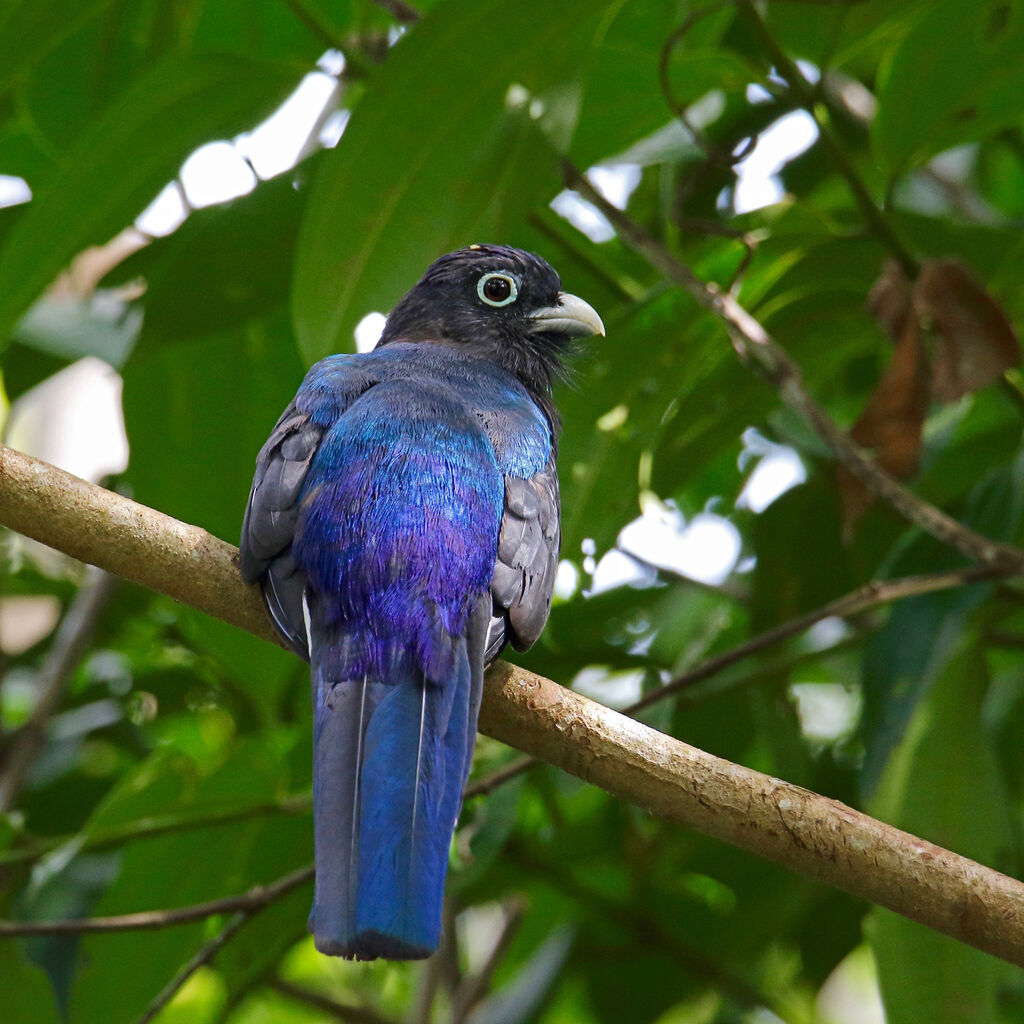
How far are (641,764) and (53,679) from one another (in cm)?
252

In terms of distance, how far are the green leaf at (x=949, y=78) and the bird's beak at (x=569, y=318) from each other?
82cm

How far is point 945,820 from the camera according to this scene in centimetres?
304

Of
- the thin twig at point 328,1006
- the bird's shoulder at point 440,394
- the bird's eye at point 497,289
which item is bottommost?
the thin twig at point 328,1006

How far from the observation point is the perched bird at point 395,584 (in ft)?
6.75

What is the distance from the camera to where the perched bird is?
2.06 meters

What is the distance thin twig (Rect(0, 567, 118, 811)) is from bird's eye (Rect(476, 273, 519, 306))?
1.34 meters

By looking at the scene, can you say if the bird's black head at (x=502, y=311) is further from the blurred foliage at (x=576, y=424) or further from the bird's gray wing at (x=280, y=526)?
the bird's gray wing at (x=280, y=526)

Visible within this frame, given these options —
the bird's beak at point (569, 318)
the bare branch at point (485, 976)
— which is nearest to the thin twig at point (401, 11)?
the bird's beak at point (569, 318)

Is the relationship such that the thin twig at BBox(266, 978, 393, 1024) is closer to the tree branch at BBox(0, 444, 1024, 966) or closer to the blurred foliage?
the blurred foliage

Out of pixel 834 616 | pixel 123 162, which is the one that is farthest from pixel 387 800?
pixel 123 162

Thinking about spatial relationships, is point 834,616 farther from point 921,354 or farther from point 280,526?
point 280,526

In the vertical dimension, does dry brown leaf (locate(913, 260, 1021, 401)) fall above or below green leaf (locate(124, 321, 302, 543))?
above

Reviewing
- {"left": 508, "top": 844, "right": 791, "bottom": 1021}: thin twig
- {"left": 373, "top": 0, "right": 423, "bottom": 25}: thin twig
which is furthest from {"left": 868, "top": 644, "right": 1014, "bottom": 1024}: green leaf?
{"left": 373, "top": 0, "right": 423, "bottom": 25}: thin twig

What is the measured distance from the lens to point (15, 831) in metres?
3.32
